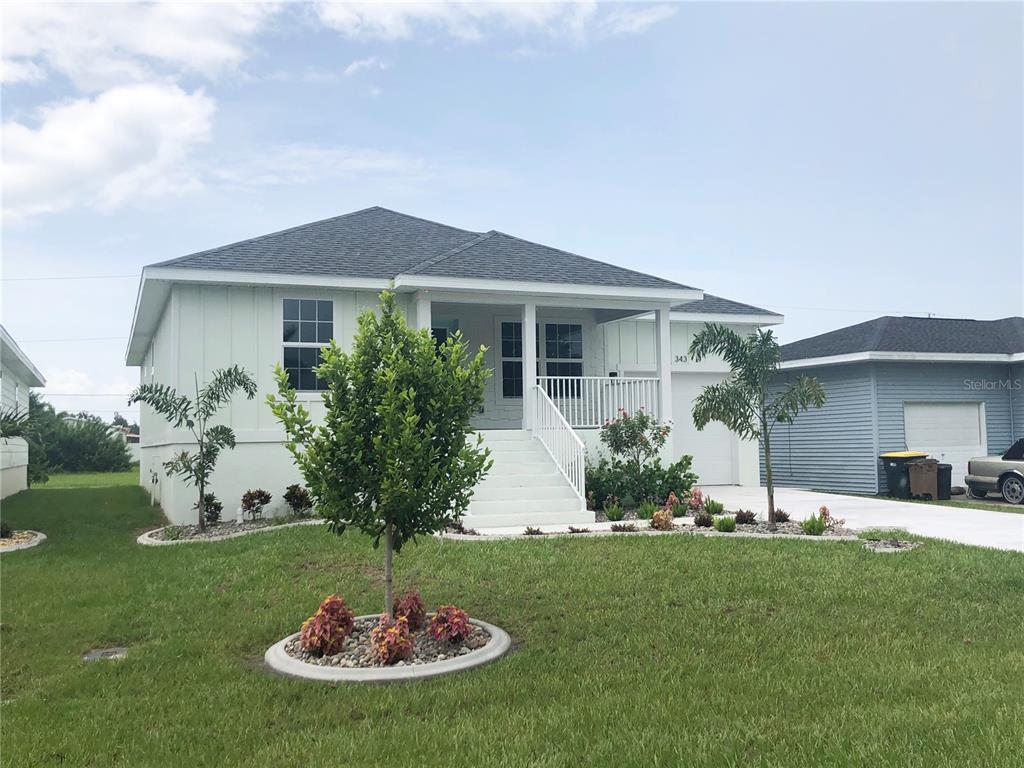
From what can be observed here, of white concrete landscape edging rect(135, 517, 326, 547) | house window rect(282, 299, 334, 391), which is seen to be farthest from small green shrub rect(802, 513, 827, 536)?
house window rect(282, 299, 334, 391)

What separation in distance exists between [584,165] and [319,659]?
13.5 meters

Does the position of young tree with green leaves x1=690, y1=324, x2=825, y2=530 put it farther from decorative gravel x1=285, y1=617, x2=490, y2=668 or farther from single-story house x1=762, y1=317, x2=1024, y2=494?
single-story house x1=762, y1=317, x2=1024, y2=494

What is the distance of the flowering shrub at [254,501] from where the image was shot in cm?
1161

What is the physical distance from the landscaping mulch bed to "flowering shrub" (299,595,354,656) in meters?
5.48

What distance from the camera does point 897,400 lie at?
1800 cm

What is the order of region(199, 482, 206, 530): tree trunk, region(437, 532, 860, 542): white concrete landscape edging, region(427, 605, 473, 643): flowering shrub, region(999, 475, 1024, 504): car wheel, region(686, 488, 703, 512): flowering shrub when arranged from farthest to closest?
region(999, 475, 1024, 504): car wheel, region(686, 488, 703, 512): flowering shrub, region(199, 482, 206, 530): tree trunk, region(437, 532, 860, 542): white concrete landscape edging, region(427, 605, 473, 643): flowering shrub

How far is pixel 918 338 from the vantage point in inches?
735

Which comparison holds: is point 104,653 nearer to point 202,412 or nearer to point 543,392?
point 202,412

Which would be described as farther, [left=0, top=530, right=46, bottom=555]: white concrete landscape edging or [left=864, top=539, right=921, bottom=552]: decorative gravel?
[left=0, top=530, right=46, bottom=555]: white concrete landscape edging

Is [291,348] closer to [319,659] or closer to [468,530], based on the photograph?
[468,530]

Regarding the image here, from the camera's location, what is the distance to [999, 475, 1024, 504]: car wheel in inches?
619

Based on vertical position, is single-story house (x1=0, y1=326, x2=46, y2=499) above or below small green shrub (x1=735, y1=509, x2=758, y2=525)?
above

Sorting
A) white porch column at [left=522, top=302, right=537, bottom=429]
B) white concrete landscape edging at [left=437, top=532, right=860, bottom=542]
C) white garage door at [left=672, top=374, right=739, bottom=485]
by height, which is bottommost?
white concrete landscape edging at [left=437, top=532, right=860, bottom=542]

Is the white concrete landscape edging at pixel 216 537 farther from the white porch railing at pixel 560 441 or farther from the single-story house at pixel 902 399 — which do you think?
the single-story house at pixel 902 399
